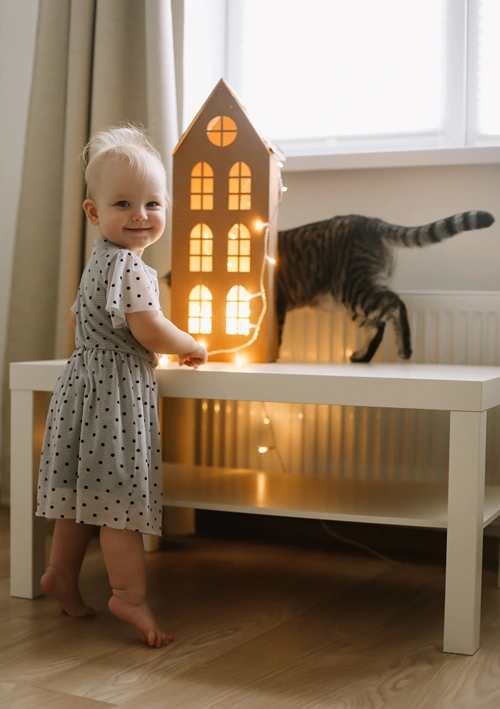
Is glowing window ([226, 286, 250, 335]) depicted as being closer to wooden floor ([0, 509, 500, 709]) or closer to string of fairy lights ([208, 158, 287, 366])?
string of fairy lights ([208, 158, 287, 366])

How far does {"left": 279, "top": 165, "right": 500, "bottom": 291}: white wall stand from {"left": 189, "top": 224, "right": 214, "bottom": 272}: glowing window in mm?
425

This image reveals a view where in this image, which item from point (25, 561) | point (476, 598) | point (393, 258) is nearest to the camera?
point (476, 598)

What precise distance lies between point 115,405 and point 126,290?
0.18 metres

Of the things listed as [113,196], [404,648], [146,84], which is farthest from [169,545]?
[146,84]

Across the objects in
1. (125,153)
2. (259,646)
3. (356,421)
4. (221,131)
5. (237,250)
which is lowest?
(259,646)

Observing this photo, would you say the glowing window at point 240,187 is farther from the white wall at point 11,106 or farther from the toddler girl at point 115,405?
the white wall at point 11,106

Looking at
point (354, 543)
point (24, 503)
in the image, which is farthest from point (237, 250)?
point (354, 543)

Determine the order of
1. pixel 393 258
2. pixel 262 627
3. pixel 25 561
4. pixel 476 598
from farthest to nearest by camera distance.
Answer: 1. pixel 393 258
2. pixel 25 561
3. pixel 262 627
4. pixel 476 598

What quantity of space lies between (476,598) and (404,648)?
0.45ft

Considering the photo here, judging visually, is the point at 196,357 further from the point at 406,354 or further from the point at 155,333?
the point at 406,354

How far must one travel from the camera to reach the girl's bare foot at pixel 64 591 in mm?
1376

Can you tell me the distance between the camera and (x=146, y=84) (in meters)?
1.88

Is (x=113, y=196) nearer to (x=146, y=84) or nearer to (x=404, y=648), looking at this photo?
(x=146, y=84)

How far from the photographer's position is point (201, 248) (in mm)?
1643
